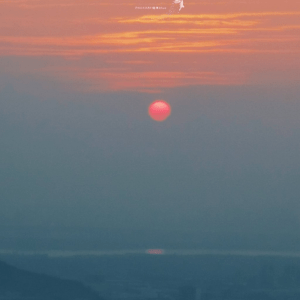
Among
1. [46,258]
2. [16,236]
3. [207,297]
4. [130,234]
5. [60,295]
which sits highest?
[130,234]

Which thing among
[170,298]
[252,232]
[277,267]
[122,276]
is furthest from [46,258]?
[252,232]

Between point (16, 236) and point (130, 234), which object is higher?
point (130, 234)

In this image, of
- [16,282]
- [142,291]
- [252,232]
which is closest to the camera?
[16,282]

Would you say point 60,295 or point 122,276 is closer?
point 60,295

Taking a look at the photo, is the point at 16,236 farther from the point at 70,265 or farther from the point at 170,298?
the point at 170,298

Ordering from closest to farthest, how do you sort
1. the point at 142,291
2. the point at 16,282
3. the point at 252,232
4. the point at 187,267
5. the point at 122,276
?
the point at 16,282
the point at 142,291
the point at 122,276
the point at 187,267
the point at 252,232

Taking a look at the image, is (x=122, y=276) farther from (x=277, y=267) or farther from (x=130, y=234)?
(x=130, y=234)
